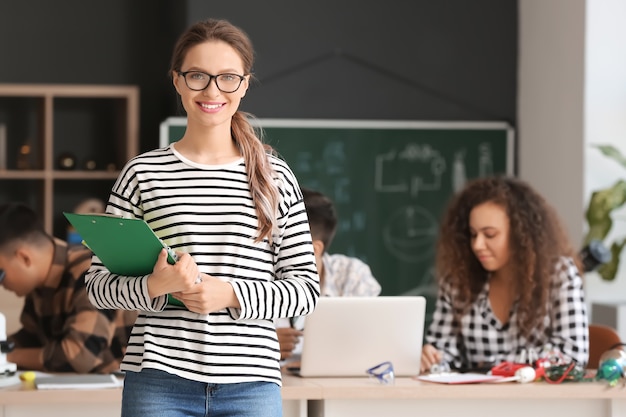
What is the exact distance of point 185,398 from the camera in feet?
5.73

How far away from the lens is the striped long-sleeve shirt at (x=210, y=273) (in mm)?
1746

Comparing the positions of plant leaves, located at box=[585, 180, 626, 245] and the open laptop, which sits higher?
plant leaves, located at box=[585, 180, 626, 245]

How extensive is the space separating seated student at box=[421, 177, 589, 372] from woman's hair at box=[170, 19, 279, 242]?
1509mm

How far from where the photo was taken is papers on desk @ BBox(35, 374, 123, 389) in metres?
2.77

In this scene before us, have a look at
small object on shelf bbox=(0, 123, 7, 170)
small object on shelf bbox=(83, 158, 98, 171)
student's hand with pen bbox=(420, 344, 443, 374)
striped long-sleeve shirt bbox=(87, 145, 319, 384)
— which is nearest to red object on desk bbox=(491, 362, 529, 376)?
student's hand with pen bbox=(420, 344, 443, 374)

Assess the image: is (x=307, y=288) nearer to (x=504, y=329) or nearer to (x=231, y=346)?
(x=231, y=346)

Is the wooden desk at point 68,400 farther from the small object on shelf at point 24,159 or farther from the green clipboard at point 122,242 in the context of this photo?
the small object on shelf at point 24,159

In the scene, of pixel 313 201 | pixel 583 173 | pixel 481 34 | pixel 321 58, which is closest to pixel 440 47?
pixel 481 34

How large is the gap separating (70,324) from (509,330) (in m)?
1.38

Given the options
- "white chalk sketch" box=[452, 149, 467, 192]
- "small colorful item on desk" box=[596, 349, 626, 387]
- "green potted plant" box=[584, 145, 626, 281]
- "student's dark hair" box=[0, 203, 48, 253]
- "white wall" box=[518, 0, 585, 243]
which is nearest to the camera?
"small colorful item on desk" box=[596, 349, 626, 387]

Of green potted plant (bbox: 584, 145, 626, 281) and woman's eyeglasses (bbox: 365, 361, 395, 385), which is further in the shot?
green potted plant (bbox: 584, 145, 626, 281)

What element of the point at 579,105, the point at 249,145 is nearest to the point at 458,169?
the point at 579,105

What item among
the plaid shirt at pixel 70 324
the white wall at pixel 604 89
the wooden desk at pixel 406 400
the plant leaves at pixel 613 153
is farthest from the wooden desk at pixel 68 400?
the white wall at pixel 604 89

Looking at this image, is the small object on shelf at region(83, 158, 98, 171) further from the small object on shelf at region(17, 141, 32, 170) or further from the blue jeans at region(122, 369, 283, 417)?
the blue jeans at region(122, 369, 283, 417)
